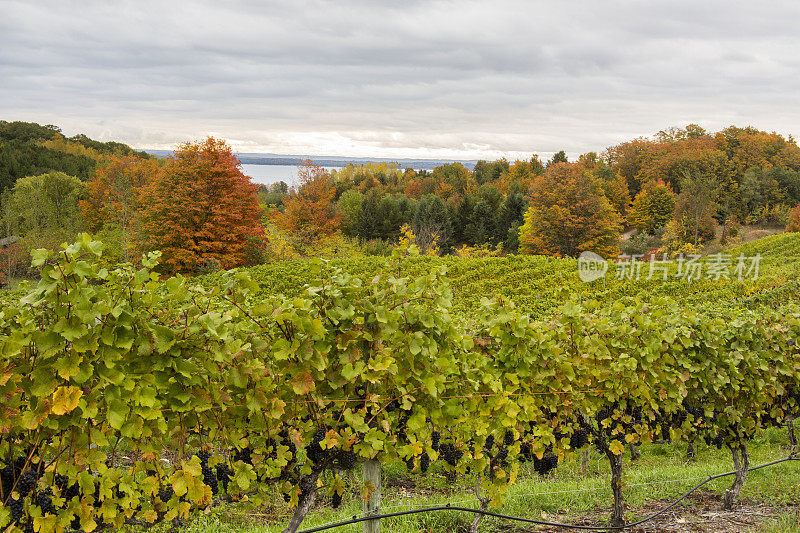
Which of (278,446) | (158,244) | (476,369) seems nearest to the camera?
(278,446)

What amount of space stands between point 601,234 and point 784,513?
83.2 ft

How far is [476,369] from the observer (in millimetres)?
2689

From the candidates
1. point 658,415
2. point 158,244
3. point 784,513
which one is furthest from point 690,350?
point 158,244

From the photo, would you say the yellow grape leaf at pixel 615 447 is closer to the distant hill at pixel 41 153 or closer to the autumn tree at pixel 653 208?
the autumn tree at pixel 653 208

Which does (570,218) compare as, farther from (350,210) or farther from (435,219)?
(350,210)

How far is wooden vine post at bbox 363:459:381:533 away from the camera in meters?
2.49

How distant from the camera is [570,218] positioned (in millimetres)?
27359

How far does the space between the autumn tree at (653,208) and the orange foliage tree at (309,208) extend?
2685 centimetres

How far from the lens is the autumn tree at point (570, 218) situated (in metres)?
27.3

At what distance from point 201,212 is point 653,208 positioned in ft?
125

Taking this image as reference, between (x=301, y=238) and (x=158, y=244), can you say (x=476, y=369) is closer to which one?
(x=158, y=244)

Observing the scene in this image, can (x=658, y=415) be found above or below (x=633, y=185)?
below

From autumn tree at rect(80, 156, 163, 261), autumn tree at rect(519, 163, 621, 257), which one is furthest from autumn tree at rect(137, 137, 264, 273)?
autumn tree at rect(519, 163, 621, 257)

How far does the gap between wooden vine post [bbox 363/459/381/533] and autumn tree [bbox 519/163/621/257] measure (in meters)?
25.8
